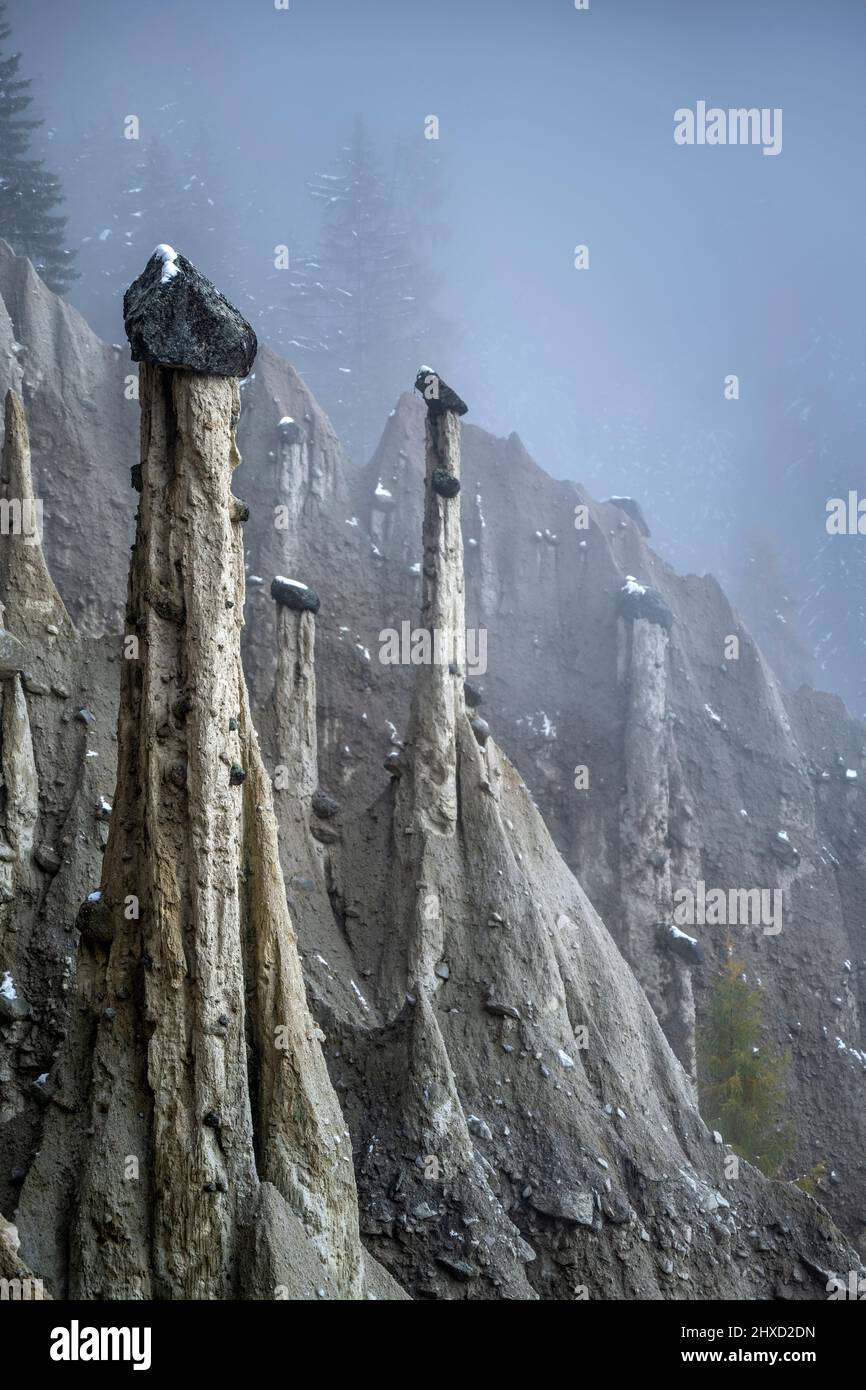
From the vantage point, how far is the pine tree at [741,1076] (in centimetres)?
2995

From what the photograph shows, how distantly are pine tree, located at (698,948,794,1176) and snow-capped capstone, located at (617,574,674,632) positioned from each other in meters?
13.1

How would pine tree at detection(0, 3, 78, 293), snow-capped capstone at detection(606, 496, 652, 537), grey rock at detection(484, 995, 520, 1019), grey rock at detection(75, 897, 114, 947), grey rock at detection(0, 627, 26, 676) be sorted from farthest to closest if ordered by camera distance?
snow-capped capstone at detection(606, 496, 652, 537)
pine tree at detection(0, 3, 78, 293)
grey rock at detection(484, 995, 520, 1019)
grey rock at detection(0, 627, 26, 676)
grey rock at detection(75, 897, 114, 947)

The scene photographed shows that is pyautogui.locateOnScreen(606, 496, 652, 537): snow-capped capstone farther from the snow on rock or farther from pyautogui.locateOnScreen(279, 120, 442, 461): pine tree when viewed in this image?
the snow on rock

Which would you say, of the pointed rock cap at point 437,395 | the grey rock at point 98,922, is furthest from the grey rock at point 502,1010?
the pointed rock cap at point 437,395

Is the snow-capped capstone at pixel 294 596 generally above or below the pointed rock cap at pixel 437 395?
below

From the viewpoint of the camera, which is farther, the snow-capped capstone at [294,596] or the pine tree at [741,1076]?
the pine tree at [741,1076]

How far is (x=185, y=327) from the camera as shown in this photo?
39.2ft

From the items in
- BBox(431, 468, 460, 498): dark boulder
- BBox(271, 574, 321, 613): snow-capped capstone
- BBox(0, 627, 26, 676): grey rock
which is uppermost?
BBox(431, 468, 460, 498): dark boulder

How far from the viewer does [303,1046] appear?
12195mm

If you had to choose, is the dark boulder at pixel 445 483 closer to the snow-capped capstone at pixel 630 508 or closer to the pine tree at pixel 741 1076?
the pine tree at pixel 741 1076

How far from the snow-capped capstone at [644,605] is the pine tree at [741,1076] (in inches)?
516

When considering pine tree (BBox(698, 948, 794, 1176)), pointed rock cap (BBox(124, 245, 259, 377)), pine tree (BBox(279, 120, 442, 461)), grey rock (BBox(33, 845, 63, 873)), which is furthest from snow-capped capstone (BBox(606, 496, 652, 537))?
pointed rock cap (BBox(124, 245, 259, 377))

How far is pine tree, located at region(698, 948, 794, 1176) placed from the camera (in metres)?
30.0
